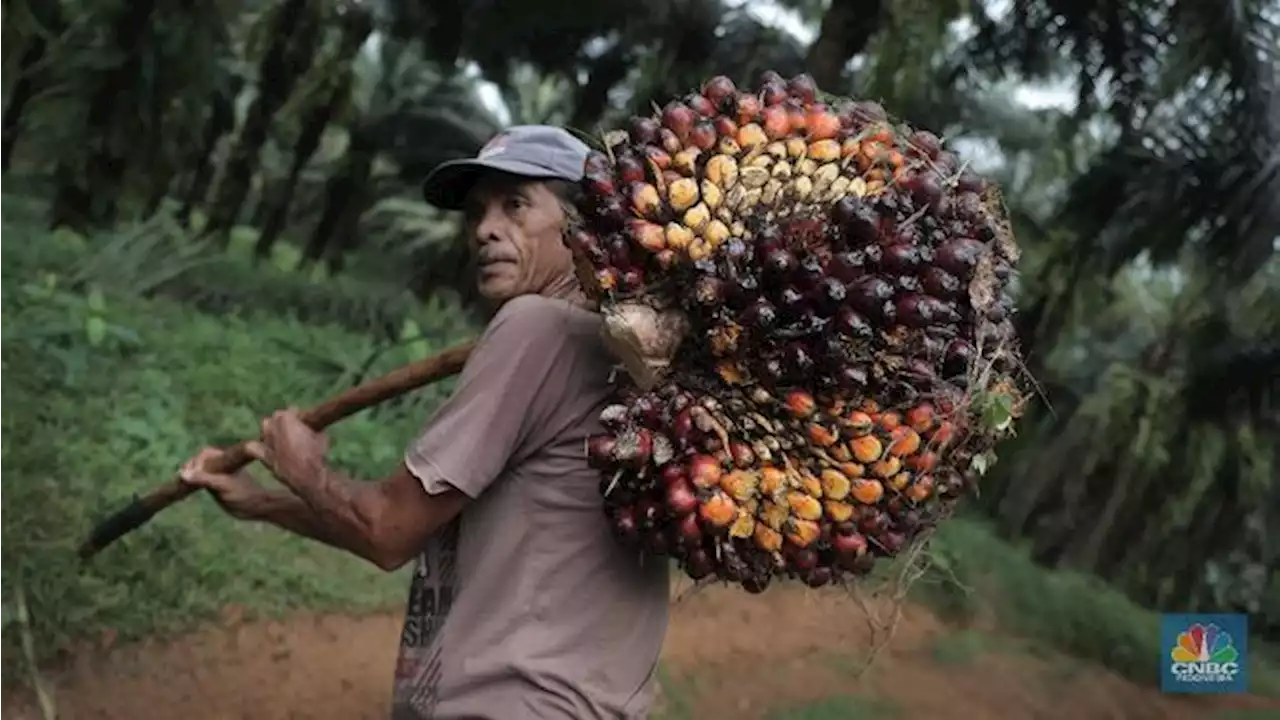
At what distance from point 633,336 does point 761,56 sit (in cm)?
684

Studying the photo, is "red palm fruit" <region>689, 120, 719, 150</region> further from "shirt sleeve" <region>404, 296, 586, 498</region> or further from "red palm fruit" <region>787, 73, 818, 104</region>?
"shirt sleeve" <region>404, 296, 586, 498</region>

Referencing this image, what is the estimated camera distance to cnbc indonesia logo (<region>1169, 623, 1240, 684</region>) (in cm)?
696

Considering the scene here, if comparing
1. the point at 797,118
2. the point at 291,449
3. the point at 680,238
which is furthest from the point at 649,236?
the point at 291,449

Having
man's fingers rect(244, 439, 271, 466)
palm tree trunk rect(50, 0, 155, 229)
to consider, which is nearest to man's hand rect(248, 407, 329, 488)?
man's fingers rect(244, 439, 271, 466)

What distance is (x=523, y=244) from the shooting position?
6.66ft

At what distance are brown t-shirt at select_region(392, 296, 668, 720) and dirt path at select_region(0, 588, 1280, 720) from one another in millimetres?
2743

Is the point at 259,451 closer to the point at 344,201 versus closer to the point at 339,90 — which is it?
the point at 339,90

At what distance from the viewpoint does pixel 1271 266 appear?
8109 millimetres

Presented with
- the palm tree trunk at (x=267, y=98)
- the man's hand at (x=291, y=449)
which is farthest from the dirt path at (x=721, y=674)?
the palm tree trunk at (x=267, y=98)

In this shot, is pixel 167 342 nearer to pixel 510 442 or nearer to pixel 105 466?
pixel 105 466

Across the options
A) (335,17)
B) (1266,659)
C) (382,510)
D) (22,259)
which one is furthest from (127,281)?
(1266,659)

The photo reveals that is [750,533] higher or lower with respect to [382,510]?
higher

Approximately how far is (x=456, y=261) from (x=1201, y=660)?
226 inches

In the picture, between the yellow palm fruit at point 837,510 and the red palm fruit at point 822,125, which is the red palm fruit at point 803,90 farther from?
the yellow palm fruit at point 837,510
